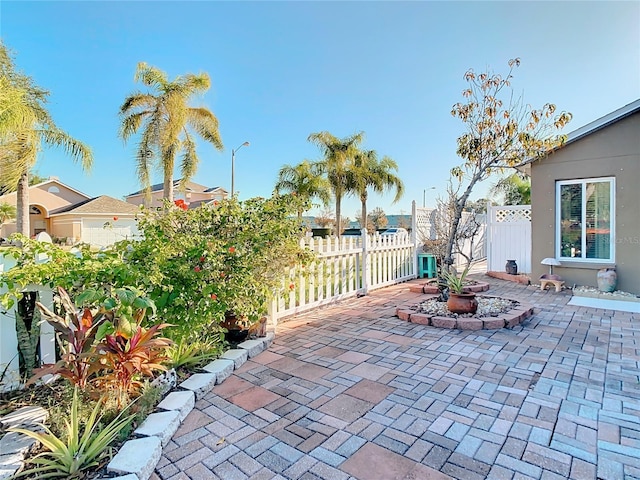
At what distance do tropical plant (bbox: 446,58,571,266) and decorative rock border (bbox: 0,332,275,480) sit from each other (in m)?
4.27

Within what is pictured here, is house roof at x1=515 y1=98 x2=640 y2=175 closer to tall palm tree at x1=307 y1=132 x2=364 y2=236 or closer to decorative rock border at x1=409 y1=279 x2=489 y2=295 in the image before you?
decorative rock border at x1=409 y1=279 x2=489 y2=295

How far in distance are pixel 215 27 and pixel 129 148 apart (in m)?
8.79

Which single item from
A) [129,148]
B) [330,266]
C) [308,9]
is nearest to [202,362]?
[330,266]

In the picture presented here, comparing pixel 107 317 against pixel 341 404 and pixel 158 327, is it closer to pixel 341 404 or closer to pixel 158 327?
pixel 158 327

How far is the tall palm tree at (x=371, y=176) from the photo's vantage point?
19406mm

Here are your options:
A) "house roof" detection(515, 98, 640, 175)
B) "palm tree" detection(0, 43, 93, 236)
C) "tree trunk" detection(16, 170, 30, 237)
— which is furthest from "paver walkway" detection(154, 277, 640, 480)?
"tree trunk" detection(16, 170, 30, 237)

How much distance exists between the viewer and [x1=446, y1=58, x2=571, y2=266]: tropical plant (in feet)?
17.8

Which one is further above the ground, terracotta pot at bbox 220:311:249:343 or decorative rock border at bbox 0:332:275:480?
terracotta pot at bbox 220:311:249:343

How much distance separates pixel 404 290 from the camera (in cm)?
702

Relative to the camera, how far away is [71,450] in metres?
1.76

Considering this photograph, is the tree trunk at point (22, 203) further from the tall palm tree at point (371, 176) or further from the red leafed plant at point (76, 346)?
the tall palm tree at point (371, 176)

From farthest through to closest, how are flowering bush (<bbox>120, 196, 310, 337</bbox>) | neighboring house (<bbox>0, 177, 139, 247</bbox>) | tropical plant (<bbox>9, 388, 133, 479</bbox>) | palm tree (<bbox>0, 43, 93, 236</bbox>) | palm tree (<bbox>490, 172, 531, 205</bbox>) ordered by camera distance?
1. neighboring house (<bbox>0, 177, 139, 247</bbox>)
2. palm tree (<bbox>490, 172, 531, 205</bbox>)
3. palm tree (<bbox>0, 43, 93, 236</bbox>)
4. flowering bush (<bbox>120, 196, 310, 337</bbox>)
5. tropical plant (<bbox>9, 388, 133, 479</bbox>)

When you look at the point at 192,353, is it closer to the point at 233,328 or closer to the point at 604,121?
the point at 233,328

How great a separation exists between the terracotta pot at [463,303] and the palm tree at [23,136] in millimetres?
7302
